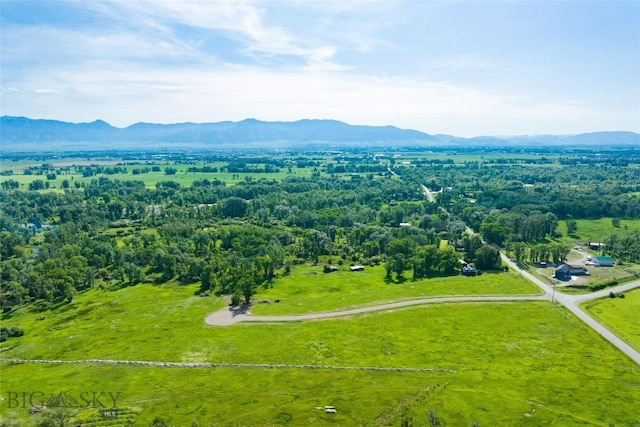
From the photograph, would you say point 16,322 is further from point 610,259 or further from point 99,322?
point 610,259

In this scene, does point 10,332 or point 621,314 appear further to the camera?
point 621,314

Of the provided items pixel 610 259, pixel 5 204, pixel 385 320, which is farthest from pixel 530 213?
pixel 5 204

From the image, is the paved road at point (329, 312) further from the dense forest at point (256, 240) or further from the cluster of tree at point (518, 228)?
the cluster of tree at point (518, 228)

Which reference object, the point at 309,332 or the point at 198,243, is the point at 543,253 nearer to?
the point at 309,332

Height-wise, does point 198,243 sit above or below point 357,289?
above

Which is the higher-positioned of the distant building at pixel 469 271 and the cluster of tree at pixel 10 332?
the distant building at pixel 469 271

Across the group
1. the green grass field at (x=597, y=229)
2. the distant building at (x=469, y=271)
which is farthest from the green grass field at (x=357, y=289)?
the green grass field at (x=597, y=229)

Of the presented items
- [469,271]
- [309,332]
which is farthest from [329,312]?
[469,271]

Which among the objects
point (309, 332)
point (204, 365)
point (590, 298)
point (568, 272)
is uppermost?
point (568, 272)
